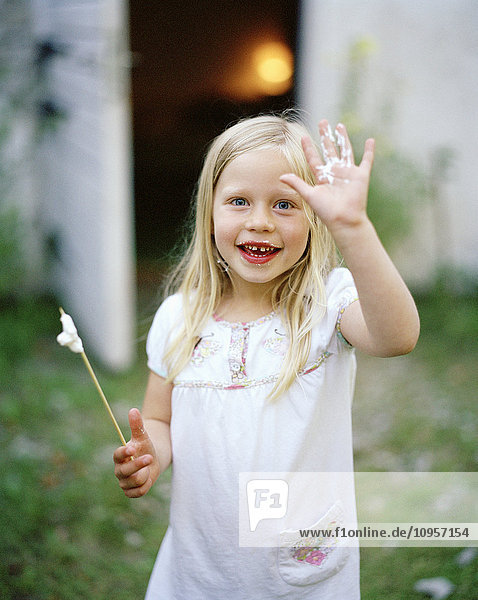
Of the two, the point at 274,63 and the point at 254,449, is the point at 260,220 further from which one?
the point at 274,63

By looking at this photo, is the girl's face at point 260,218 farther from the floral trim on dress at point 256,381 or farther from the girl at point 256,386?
the floral trim on dress at point 256,381

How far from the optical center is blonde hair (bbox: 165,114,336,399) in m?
1.22

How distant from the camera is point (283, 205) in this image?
1200 millimetres

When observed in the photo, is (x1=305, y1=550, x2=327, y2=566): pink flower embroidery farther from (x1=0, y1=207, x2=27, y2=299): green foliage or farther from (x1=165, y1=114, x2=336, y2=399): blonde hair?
(x1=0, y1=207, x2=27, y2=299): green foliage

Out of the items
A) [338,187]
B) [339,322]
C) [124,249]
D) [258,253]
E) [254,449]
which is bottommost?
[124,249]

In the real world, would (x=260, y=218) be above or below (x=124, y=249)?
above

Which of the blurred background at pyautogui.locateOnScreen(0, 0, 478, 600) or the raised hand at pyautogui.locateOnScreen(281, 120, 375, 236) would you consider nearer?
the raised hand at pyautogui.locateOnScreen(281, 120, 375, 236)

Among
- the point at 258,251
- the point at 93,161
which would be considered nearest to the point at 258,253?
the point at 258,251

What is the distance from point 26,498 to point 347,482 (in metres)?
1.49

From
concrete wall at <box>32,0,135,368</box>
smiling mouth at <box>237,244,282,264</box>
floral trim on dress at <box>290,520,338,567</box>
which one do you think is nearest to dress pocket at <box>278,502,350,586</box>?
floral trim on dress at <box>290,520,338,567</box>

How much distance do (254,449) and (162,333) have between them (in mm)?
333

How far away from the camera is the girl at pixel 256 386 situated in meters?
1.20

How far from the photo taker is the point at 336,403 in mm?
1274

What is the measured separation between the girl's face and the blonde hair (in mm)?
25
